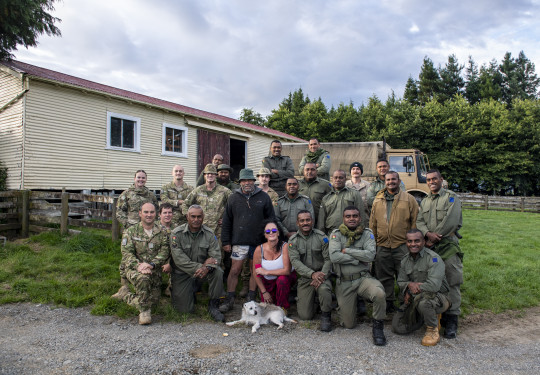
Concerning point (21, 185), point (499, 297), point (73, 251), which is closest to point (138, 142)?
point (21, 185)

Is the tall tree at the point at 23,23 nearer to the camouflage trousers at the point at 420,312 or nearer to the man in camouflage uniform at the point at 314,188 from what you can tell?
the man in camouflage uniform at the point at 314,188

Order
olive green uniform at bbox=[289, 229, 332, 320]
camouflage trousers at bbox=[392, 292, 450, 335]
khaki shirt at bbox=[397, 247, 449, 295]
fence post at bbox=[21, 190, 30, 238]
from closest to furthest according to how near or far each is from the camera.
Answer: camouflage trousers at bbox=[392, 292, 450, 335]
khaki shirt at bbox=[397, 247, 449, 295]
olive green uniform at bbox=[289, 229, 332, 320]
fence post at bbox=[21, 190, 30, 238]

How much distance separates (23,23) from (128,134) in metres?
4.32

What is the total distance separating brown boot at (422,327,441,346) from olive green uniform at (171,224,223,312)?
7.88ft

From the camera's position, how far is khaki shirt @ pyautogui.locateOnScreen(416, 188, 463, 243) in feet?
13.6

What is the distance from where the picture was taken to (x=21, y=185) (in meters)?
9.89

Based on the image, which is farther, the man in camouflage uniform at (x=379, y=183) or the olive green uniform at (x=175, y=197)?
the olive green uniform at (x=175, y=197)

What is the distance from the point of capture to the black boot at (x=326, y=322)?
157 inches

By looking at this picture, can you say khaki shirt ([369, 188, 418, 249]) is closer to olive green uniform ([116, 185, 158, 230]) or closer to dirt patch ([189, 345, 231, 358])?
dirt patch ([189, 345, 231, 358])

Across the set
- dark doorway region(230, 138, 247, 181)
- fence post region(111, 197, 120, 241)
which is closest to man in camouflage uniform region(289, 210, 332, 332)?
fence post region(111, 197, 120, 241)

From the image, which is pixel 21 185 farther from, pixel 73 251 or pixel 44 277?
pixel 44 277

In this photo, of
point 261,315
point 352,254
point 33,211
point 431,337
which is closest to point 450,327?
point 431,337

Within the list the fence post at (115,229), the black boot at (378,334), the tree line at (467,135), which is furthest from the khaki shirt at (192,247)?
the tree line at (467,135)

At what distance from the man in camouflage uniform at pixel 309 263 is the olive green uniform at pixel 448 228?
4.05ft
